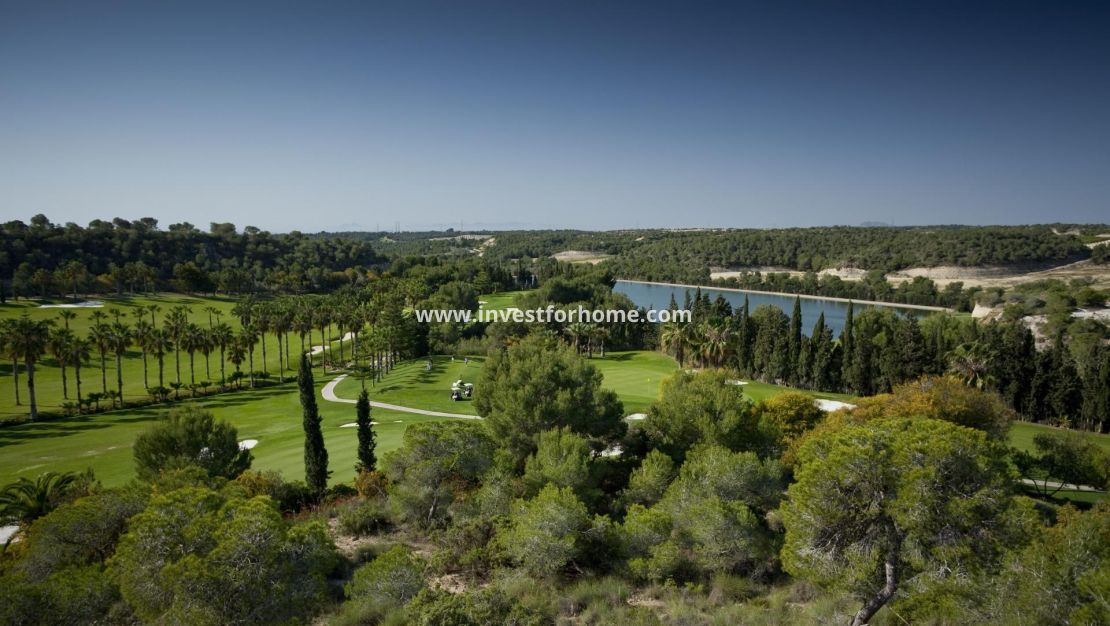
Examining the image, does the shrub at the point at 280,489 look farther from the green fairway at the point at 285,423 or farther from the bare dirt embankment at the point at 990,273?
the bare dirt embankment at the point at 990,273

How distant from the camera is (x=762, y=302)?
13600 cm

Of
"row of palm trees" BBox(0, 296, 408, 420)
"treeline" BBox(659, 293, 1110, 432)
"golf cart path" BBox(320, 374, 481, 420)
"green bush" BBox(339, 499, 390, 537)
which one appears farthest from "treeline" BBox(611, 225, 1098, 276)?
"green bush" BBox(339, 499, 390, 537)

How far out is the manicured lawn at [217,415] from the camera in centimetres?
3197

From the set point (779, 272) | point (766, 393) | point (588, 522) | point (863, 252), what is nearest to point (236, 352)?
point (766, 393)

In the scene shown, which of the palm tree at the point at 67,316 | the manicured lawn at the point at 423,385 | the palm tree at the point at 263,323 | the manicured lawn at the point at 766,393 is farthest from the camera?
the palm tree at the point at 67,316

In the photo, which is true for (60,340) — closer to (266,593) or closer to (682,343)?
(266,593)

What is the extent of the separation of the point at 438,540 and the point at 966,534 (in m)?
16.1

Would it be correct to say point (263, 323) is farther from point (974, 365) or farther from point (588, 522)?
point (974, 365)

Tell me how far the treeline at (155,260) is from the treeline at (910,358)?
94.1 metres

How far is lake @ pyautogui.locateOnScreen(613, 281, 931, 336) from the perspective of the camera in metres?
115

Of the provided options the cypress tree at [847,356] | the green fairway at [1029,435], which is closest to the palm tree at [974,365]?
the green fairway at [1029,435]

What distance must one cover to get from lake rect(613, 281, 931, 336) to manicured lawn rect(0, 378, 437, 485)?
72149mm

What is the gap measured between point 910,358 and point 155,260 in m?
140

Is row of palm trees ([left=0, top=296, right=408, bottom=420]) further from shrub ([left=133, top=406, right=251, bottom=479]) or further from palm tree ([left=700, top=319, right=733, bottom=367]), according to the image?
palm tree ([left=700, top=319, right=733, bottom=367])
